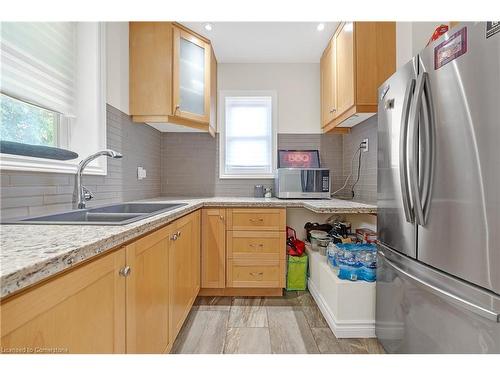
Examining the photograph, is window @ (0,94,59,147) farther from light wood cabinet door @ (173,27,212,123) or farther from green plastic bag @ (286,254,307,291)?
green plastic bag @ (286,254,307,291)

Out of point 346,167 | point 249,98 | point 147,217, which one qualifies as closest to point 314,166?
point 346,167

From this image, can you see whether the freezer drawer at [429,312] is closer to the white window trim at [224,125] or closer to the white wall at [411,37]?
the white wall at [411,37]

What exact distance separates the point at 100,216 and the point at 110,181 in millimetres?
597

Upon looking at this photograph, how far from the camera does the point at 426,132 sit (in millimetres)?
1122

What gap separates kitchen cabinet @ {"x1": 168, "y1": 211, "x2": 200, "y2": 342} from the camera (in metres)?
1.44

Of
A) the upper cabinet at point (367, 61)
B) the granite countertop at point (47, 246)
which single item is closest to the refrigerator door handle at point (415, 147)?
the upper cabinet at point (367, 61)

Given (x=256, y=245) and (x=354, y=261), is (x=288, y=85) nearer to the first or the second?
(x=256, y=245)

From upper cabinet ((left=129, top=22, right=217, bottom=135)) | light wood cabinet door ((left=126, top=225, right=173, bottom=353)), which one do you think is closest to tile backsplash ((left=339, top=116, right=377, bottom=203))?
upper cabinet ((left=129, top=22, right=217, bottom=135))

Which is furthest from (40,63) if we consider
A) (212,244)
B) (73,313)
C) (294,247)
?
(294,247)

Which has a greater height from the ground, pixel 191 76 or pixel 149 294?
pixel 191 76

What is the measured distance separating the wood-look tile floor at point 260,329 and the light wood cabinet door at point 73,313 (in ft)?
3.01

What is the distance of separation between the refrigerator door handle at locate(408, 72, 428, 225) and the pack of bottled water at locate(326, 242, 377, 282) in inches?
27.1

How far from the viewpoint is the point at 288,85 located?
2.94 meters

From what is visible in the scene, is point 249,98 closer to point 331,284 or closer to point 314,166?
point 314,166
